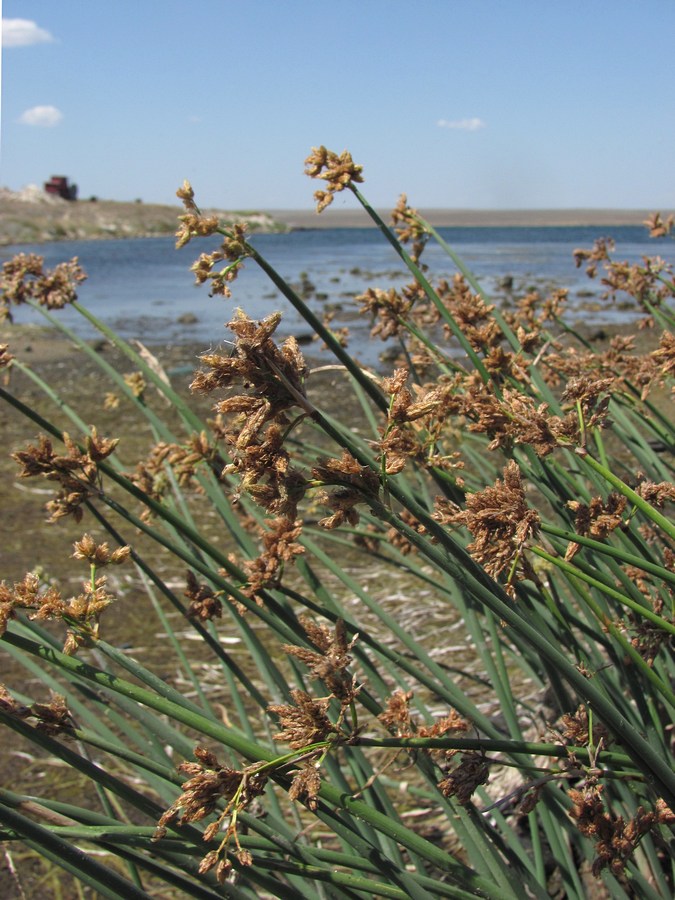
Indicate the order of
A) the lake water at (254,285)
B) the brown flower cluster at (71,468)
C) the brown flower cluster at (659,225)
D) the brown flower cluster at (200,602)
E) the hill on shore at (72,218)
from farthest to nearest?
the hill on shore at (72,218) → the lake water at (254,285) → the brown flower cluster at (659,225) → the brown flower cluster at (200,602) → the brown flower cluster at (71,468)

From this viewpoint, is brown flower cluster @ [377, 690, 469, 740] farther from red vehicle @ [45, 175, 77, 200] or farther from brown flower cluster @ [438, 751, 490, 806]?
red vehicle @ [45, 175, 77, 200]

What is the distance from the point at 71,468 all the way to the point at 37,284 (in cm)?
104

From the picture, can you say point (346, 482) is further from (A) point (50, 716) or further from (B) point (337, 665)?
(A) point (50, 716)

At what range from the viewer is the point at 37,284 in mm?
2146

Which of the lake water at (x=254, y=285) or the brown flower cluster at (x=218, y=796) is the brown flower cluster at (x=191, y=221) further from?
the lake water at (x=254, y=285)

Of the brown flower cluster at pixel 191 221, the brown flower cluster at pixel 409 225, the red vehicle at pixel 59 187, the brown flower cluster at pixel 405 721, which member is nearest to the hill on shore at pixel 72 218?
the red vehicle at pixel 59 187

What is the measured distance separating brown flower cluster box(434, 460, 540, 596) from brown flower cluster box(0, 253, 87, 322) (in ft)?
4.78

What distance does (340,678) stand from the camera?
963 mm

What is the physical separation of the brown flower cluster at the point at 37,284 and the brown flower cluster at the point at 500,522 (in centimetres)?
146

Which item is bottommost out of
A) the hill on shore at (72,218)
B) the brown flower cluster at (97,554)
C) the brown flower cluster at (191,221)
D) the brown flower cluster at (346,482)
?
the brown flower cluster at (97,554)

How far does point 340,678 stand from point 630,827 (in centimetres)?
48

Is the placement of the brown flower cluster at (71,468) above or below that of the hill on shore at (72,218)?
below

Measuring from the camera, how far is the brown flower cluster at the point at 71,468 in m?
1.24

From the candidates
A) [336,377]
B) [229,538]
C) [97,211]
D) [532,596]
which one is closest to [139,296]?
[336,377]
